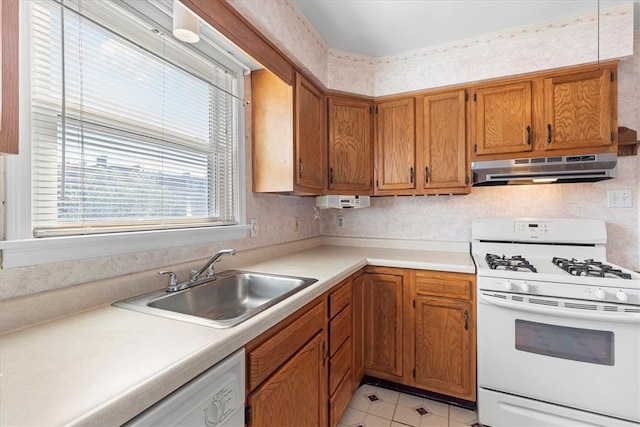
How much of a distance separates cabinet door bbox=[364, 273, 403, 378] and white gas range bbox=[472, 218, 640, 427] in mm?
502

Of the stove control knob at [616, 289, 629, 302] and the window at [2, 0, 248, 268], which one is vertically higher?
the window at [2, 0, 248, 268]

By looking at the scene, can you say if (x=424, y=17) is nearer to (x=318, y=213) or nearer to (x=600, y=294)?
(x=318, y=213)

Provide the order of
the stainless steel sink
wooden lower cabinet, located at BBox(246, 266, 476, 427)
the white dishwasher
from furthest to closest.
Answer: wooden lower cabinet, located at BBox(246, 266, 476, 427)
the stainless steel sink
the white dishwasher

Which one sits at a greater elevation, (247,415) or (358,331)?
(247,415)

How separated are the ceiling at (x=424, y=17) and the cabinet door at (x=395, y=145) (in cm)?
47

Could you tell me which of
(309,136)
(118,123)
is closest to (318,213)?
(309,136)

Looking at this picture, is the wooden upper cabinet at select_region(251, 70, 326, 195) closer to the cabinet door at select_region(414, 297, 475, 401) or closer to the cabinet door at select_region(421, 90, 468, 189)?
the cabinet door at select_region(421, 90, 468, 189)

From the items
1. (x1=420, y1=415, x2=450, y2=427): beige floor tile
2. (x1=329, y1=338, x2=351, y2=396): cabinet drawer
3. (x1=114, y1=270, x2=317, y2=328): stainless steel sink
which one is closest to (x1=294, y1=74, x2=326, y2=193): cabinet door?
(x1=114, y1=270, x2=317, y2=328): stainless steel sink

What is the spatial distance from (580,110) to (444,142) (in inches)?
32.5

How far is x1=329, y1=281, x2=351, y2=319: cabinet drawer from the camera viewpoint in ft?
5.15

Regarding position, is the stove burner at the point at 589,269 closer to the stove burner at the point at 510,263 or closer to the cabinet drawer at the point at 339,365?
the stove burner at the point at 510,263

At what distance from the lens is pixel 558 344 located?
63.0 inches

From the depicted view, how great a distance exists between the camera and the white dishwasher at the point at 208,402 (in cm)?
65

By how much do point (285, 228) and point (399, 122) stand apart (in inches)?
49.1
